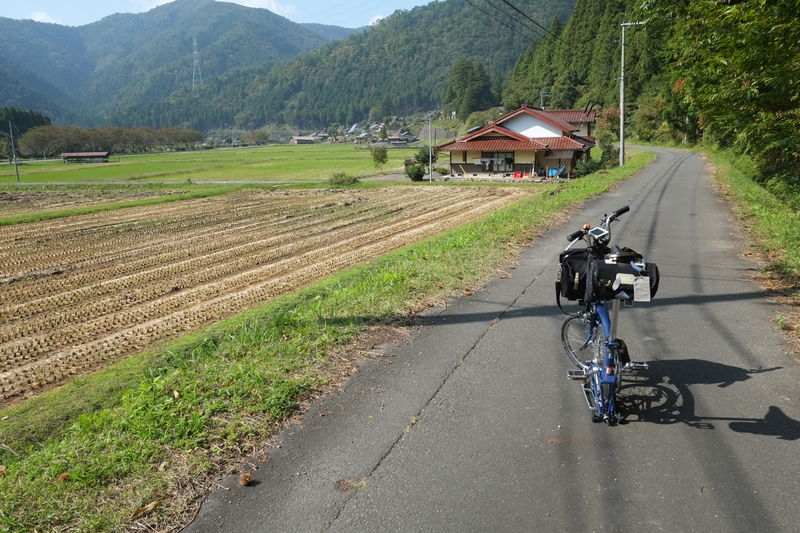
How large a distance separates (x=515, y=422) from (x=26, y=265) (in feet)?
45.5

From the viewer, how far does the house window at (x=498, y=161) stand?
39.3m

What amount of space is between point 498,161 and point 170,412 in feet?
123

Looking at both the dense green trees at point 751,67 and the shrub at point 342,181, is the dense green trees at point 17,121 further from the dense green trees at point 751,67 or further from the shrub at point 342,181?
the dense green trees at point 751,67

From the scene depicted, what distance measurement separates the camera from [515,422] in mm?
3984

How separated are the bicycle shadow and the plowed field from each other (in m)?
5.92

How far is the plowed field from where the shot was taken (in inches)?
299

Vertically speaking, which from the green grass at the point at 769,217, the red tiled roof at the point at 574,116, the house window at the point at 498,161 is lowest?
the green grass at the point at 769,217

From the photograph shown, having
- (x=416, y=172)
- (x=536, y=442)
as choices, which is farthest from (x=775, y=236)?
(x=416, y=172)

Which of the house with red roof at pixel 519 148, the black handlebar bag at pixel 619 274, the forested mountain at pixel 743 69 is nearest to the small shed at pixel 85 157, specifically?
the house with red roof at pixel 519 148

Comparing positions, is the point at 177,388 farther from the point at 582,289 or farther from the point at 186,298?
the point at 186,298

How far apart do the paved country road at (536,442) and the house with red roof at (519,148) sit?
109 feet

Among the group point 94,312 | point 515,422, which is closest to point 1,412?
point 94,312

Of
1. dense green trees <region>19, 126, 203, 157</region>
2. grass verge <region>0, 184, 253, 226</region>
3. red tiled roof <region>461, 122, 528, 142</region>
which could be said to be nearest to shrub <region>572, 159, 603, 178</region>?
red tiled roof <region>461, 122, 528, 142</region>

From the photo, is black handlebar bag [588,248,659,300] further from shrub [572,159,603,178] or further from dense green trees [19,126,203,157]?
dense green trees [19,126,203,157]
